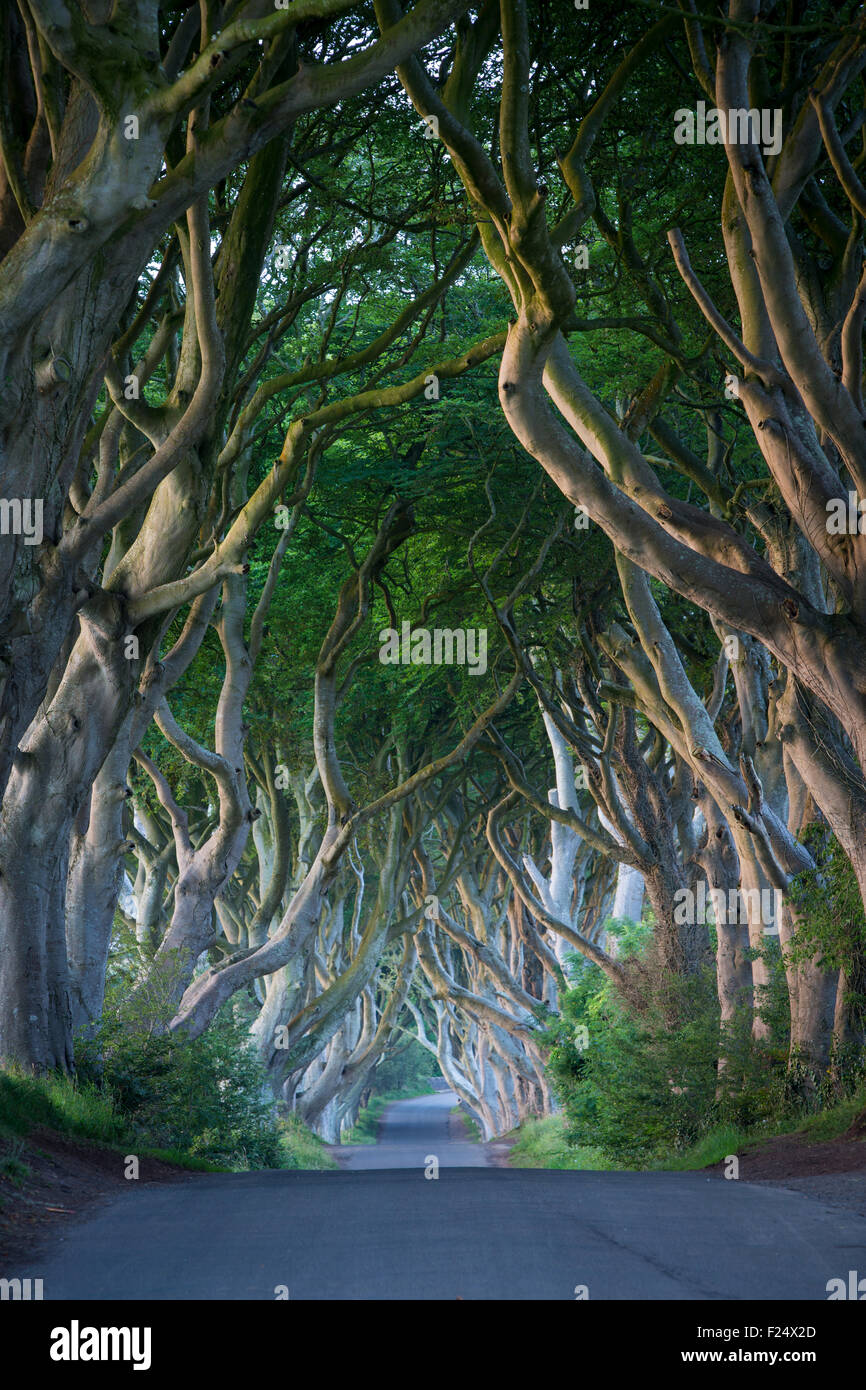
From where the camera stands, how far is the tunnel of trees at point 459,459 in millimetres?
8117

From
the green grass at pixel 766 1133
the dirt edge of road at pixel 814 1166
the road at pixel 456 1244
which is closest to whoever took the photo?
the road at pixel 456 1244

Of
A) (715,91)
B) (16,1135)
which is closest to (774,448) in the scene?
(715,91)

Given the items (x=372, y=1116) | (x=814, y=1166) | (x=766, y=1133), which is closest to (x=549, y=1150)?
(x=766, y=1133)

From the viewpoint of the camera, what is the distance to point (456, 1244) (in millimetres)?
6227

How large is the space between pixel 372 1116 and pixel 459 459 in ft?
169

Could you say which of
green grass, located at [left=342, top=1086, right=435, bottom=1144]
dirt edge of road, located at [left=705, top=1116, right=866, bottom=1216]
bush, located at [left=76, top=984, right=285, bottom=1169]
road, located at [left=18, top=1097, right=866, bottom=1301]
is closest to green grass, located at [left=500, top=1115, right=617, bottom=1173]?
bush, located at [left=76, top=984, right=285, bottom=1169]

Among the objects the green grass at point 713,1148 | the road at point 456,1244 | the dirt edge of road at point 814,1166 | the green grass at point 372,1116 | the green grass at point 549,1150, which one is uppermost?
the road at point 456,1244

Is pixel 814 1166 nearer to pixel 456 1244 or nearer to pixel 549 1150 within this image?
pixel 456 1244

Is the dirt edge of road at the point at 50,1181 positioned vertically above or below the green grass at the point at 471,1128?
above

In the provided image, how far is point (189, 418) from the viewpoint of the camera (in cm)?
984

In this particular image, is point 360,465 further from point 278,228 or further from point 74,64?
point 74,64

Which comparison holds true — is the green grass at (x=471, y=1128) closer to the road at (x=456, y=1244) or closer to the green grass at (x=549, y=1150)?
the green grass at (x=549, y=1150)

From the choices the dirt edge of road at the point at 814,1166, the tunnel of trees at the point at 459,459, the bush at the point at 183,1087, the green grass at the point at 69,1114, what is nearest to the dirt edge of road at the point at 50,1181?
the green grass at the point at 69,1114

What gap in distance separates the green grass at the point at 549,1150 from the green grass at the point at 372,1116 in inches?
599
